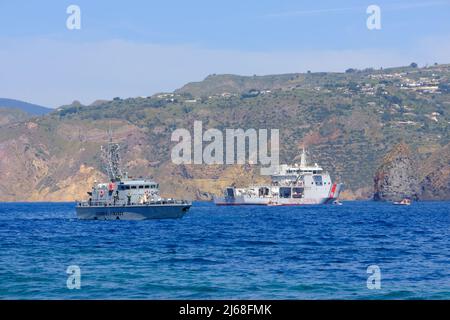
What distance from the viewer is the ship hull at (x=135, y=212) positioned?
120125mm

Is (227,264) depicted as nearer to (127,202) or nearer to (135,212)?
(135,212)

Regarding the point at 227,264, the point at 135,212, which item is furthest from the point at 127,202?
the point at 227,264

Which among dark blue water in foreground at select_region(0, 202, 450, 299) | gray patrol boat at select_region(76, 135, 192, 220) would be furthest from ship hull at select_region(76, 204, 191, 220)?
dark blue water in foreground at select_region(0, 202, 450, 299)

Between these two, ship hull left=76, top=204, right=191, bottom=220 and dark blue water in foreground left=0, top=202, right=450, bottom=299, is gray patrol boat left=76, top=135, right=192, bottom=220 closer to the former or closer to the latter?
ship hull left=76, top=204, right=191, bottom=220

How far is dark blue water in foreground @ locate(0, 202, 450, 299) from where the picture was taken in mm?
39875

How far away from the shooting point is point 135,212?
394ft

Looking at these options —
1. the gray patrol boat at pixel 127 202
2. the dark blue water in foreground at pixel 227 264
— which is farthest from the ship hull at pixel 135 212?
the dark blue water in foreground at pixel 227 264

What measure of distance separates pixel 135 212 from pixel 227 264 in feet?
225

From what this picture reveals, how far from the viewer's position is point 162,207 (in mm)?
121062

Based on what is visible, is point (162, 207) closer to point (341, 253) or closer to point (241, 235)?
point (241, 235)
